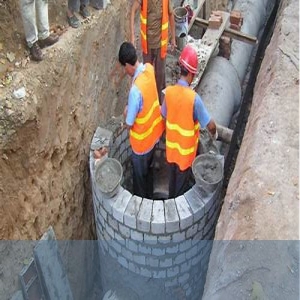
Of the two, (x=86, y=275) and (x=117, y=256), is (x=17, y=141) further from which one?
(x=86, y=275)

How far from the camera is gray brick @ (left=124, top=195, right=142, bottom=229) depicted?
16.2ft

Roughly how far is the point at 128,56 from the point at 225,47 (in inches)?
110

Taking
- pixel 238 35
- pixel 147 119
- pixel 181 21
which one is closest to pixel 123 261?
pixel 147 119

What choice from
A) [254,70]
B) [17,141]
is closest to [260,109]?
[17,141]

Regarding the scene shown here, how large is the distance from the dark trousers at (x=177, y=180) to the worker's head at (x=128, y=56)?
1073 millimetres

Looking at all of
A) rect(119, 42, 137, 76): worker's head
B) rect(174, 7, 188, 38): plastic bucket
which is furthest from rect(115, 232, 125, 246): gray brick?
rect(174, 7, 188, 38): plastic bucket

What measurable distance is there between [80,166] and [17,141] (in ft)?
4.40

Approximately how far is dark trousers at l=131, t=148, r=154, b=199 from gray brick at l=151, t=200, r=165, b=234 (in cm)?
67

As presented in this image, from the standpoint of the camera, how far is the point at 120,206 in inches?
197


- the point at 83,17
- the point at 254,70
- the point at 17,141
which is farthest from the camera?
the point at 254,70

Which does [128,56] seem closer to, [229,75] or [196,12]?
[229,75]

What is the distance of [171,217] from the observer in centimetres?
493

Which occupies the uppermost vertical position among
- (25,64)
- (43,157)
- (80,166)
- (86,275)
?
(25,64)

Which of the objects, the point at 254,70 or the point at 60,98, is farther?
the point at 254,70
